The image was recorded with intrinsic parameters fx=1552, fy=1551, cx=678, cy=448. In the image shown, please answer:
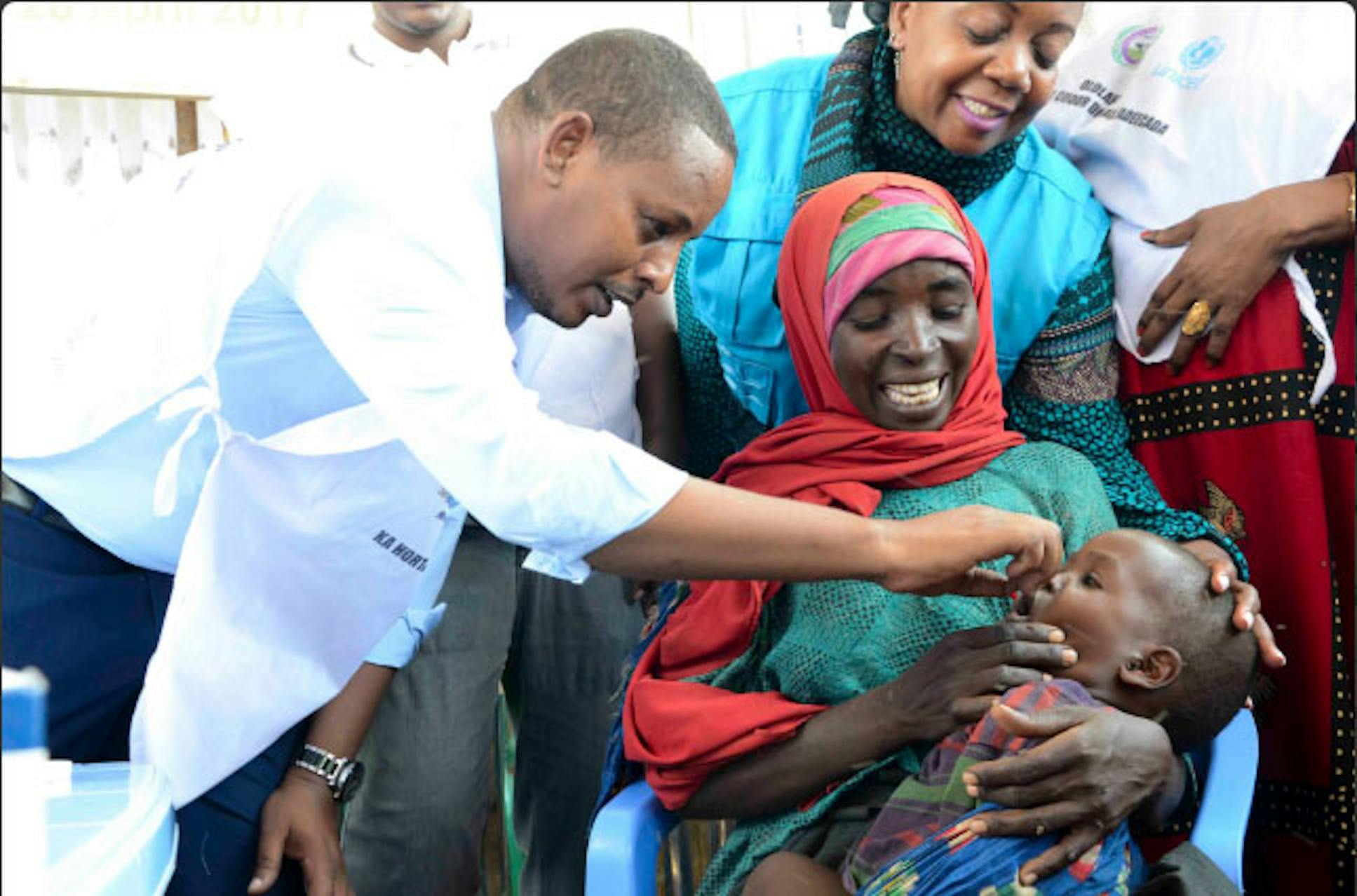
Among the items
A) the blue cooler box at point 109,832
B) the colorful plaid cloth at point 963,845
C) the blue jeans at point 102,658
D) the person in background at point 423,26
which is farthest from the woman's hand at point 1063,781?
the person in background at point 423,26

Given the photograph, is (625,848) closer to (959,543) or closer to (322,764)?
(322,764)

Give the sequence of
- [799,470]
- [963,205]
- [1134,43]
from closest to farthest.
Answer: [799,470] < [963,205] < [1134,43]

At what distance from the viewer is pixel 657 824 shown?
6.81ft

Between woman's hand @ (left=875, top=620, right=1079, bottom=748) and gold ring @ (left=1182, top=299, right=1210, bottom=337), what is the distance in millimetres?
736

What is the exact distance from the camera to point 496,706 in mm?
2727

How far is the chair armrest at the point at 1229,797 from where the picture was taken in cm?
188

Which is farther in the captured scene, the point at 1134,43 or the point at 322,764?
the point at 1134,43

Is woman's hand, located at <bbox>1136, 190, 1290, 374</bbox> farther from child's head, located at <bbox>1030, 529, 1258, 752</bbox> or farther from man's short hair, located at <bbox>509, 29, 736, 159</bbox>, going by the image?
man's short hair, located at <bbox>509, 29, 736, 159</bbox>

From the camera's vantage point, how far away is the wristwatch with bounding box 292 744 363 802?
83.8 inches

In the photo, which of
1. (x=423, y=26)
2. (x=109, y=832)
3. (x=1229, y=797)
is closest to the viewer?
(x=109, y=832)

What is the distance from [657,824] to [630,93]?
3.15 feet

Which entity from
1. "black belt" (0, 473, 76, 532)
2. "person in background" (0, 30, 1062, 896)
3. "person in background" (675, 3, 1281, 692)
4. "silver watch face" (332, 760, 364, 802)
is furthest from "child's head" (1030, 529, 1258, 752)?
"black belt" (0, 473, 76, 532)

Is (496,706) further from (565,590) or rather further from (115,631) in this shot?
(115,631)

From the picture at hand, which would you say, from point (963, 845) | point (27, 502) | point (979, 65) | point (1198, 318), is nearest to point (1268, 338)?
point (1198, 318)
